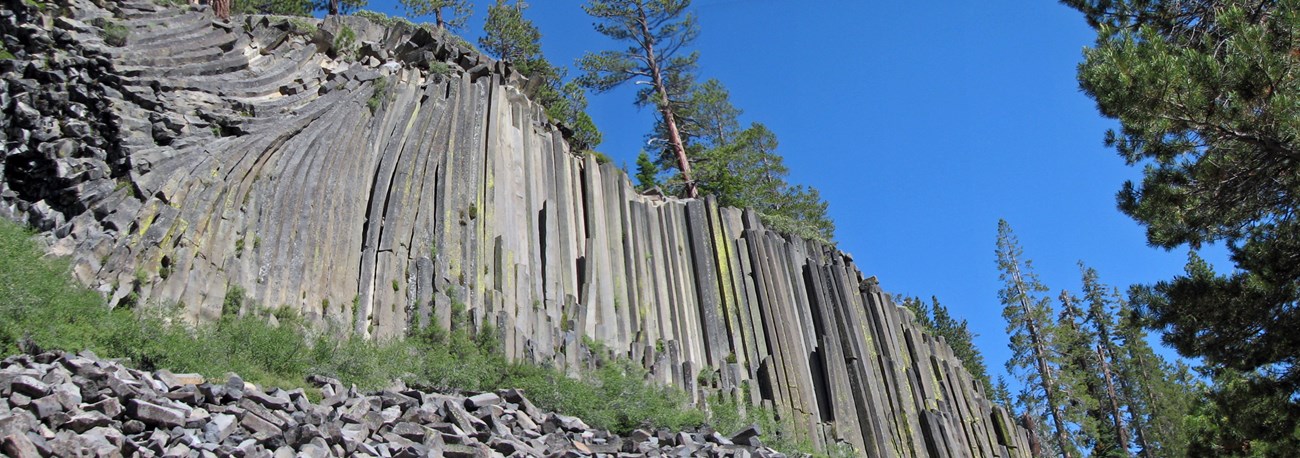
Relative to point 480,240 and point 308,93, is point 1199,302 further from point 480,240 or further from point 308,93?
point 308,93

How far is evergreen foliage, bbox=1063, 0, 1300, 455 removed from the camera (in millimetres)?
11172

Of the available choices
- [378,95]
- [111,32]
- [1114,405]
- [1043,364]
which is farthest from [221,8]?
[1114,405]

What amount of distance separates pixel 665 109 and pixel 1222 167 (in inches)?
830

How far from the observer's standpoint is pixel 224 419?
843 cm

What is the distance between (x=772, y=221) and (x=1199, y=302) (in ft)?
43.9

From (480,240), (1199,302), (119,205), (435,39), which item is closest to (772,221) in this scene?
(435,39)

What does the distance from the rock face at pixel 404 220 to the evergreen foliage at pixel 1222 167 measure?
6.78 meters

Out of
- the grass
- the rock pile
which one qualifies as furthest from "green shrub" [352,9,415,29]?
the rock pile

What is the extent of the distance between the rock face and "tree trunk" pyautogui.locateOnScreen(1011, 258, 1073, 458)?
10.2m

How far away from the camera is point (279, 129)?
1480 centimetres

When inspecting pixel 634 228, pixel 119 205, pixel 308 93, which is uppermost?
pixel 308 93

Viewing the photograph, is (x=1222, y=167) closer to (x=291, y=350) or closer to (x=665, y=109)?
(x=291, y=350)

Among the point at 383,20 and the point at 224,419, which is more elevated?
the point at 383,20

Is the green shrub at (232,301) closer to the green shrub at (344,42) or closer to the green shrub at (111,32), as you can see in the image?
the green shrub at (111,32)
